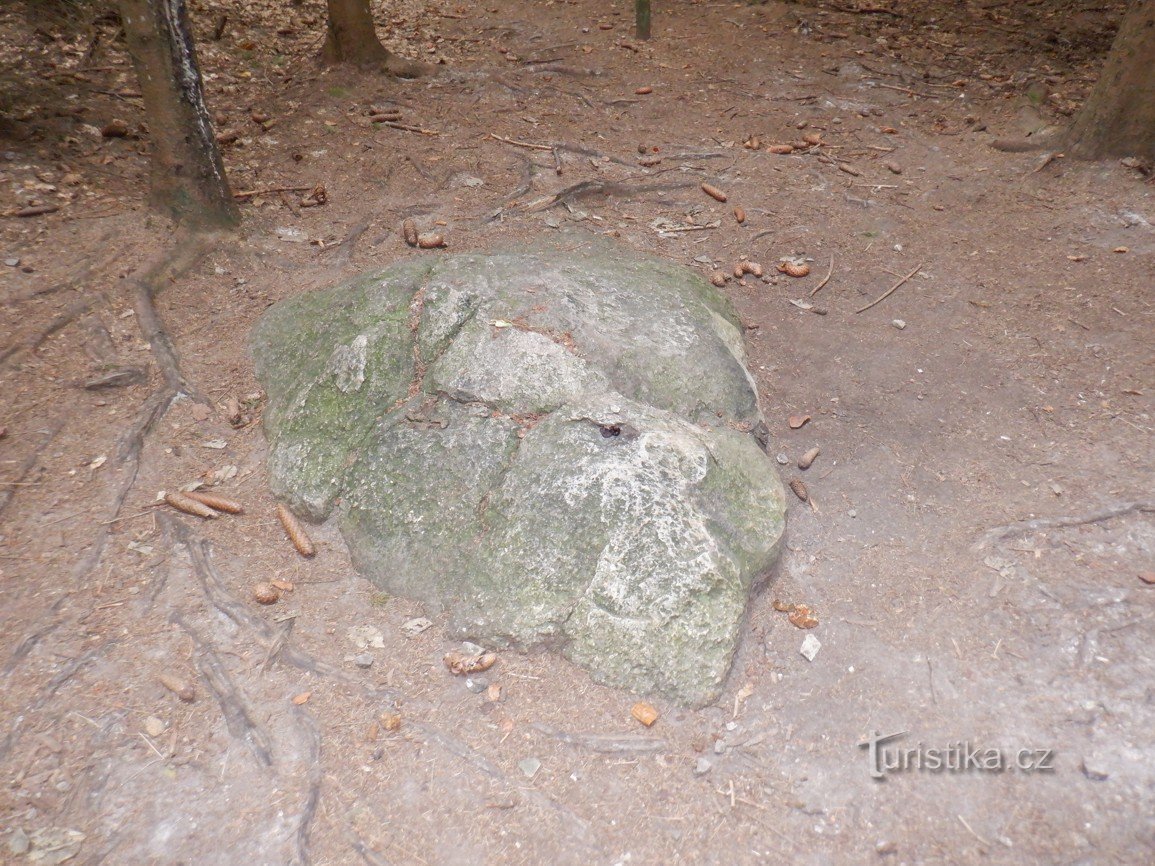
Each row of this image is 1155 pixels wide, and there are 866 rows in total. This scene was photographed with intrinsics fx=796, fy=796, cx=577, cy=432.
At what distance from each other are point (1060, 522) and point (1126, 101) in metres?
3.68

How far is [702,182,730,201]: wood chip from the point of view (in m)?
5.49

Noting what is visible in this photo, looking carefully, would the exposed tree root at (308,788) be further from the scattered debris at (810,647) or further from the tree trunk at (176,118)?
the tree trunk at (176,118)

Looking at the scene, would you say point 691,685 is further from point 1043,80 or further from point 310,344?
point 1043,80

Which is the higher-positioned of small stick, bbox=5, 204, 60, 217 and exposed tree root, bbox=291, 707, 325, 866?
small stick, bbox=5, 204, 60, 217

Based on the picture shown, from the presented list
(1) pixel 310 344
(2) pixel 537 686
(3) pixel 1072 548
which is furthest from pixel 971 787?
(1) pixel 310 344

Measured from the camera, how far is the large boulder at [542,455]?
9.25 ft

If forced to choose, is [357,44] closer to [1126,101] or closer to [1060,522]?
[1126,101]

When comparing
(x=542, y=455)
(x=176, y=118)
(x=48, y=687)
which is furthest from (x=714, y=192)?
(x=48, y=687)

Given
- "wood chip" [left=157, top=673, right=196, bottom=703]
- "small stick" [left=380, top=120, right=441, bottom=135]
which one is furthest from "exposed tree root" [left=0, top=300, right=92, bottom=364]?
"small stick" [left=380, top=120, right=441, bottom=135]

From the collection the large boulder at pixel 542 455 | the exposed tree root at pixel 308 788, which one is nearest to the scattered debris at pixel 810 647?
the large boulder at pixel 542 455

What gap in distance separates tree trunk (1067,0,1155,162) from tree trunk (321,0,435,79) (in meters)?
5.11

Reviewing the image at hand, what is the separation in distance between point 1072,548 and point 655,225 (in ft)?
10.3

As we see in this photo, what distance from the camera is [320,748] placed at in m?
2.59

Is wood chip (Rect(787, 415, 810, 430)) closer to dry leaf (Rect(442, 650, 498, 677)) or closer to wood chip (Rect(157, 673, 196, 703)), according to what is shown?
dry leaf (Rect(442, 650, 498, 677))
